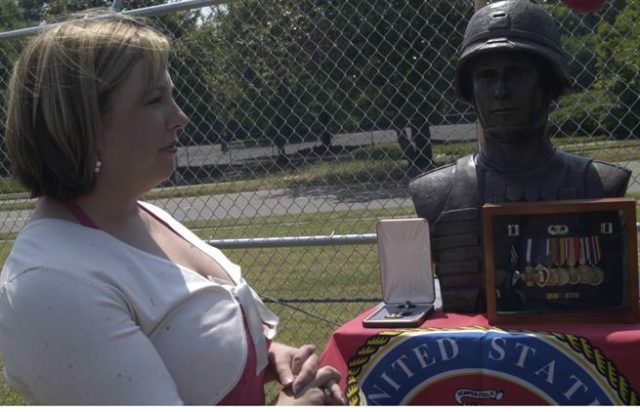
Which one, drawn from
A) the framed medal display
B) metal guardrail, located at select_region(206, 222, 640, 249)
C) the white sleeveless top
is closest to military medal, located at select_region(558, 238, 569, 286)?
the framed medal display

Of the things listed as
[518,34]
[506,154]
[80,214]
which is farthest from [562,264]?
[80,214]

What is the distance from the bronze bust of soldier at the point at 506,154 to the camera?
2.55 metres

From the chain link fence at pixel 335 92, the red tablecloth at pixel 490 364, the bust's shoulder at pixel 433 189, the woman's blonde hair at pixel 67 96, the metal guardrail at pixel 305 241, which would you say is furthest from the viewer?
the chain link fence at pixel 335 92

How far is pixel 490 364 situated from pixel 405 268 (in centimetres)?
48

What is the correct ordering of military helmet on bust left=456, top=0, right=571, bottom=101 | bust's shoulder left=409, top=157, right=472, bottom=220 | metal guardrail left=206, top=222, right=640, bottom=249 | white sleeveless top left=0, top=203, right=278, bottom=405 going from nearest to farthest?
white sleeveless top left=0, top=203, right=278, bottom=405
military helmet on bust left=456, top=0, right=571, bottom=101
bust's shoulder left=409, top=157, right=472, bottom=220
metal guardrail left=206, top=222, right=640, bottom=249

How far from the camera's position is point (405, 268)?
2.65 m

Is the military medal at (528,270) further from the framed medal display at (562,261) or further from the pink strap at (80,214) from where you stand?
the pink strap at (80,214)

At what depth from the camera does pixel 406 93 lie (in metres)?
4.40

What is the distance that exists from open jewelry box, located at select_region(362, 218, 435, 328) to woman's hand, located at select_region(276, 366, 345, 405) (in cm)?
79

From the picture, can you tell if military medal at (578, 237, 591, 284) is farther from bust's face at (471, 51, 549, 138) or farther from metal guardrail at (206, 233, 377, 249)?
metal guardrail at (206, 233, 377, 249)

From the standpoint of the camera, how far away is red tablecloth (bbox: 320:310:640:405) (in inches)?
87.2

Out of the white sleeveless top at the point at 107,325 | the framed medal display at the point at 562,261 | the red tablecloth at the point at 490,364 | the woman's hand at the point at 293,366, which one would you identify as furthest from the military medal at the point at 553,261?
the white sleeveless top at the point at 107,325

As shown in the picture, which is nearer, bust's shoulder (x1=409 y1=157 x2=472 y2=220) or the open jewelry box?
the open jewelry box

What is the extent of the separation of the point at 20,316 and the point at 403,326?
1301mm
